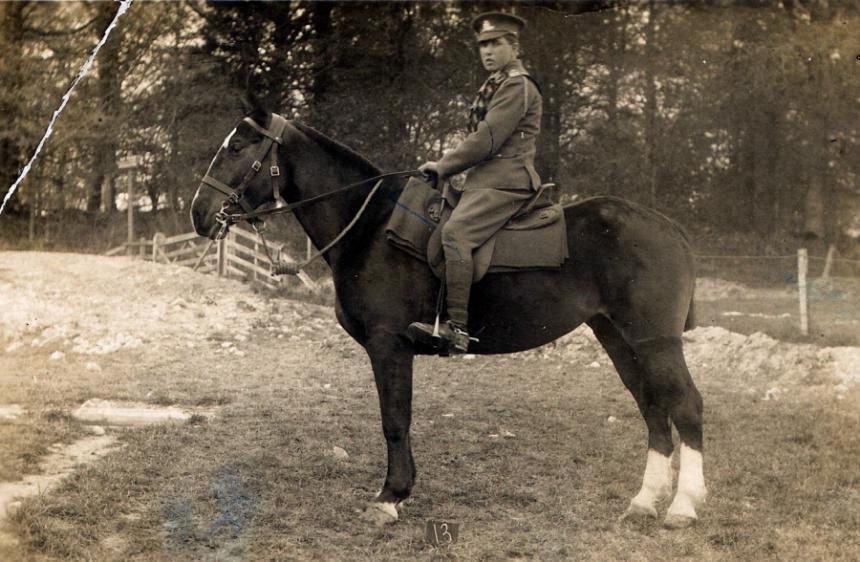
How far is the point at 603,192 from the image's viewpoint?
12.5m

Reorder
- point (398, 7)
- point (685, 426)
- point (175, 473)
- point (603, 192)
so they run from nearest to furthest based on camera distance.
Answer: point (685, 426) → point (175, 473) → point (398, 7) → point (603, 192)

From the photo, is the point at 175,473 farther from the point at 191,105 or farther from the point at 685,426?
the point at 191,105

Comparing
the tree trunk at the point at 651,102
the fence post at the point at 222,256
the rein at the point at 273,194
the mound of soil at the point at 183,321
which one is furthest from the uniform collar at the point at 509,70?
the fence post at the point at 222,256

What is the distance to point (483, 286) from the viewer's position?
490 centimetres

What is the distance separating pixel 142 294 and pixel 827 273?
9427 mm

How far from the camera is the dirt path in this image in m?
4.77

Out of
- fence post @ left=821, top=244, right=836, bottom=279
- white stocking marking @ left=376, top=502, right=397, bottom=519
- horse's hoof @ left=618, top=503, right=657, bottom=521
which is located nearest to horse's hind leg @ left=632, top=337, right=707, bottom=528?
horse's hoof @ left=618, top=503, right=657, bottom=521

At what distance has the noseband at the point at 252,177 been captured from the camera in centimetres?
475

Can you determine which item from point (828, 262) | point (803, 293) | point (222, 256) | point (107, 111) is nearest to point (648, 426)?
point (828, 262)

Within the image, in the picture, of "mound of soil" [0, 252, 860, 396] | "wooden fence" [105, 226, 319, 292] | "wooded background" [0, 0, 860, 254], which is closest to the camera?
"mound of soil" [0, 252, 860, 396]

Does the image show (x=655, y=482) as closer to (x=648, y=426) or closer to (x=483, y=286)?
(x=648, y=426)

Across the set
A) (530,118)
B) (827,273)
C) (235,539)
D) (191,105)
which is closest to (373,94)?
(191,105)

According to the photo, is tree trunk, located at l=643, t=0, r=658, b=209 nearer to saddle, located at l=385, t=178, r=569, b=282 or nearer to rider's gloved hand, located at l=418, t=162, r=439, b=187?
saddle, located at l=385, t=178, r=569, b=282

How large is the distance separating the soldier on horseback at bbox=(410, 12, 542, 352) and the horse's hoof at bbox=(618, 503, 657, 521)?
5.32 ft
